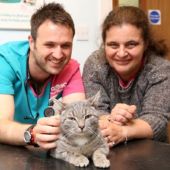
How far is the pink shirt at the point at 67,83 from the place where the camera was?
1.53 meters

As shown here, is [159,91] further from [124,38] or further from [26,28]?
[26,28]

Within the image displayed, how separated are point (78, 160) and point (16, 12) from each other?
1.44m

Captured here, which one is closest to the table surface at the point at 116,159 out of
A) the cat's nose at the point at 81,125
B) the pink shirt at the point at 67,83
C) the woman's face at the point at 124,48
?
the cat's nose at the point at 81,125

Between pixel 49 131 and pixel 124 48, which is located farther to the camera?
pixel 124 48

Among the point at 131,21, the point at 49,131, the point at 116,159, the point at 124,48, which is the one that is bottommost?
the point at 116,159

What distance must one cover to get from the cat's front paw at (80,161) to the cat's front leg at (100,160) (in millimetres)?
25

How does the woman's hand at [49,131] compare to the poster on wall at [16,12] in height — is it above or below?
below

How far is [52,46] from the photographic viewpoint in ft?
4.66

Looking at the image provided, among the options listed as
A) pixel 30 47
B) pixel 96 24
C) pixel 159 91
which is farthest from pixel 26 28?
pixel 159 91

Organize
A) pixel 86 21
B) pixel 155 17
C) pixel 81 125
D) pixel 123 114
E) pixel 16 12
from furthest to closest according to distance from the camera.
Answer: pixel 155 17
pixel 86 21
pixel 16 12
pixel 123 114
pixel 81 125

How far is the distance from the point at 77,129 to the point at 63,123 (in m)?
0.05

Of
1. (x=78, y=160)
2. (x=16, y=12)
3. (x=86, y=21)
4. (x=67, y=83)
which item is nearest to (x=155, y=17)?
(x=86, y=21)

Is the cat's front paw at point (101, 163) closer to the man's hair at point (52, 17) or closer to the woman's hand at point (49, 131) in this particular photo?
the woman's hand at point (49, 131)

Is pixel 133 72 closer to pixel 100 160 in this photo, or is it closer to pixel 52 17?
pixel 52 17
